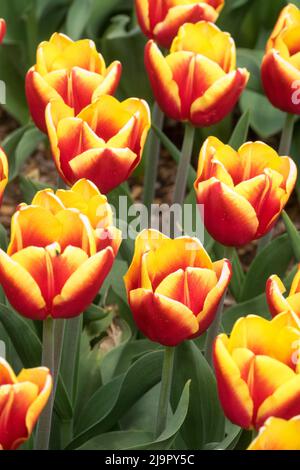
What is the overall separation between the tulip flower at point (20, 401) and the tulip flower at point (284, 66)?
783mm

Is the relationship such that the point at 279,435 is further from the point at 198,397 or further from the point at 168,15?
the point at 168,15

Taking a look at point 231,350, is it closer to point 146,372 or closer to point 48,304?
point 48,304

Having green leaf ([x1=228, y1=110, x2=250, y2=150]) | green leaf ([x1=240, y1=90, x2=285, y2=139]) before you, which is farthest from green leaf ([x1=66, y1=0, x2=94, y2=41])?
green leaf ([x1=228, y1=110, x2=250, y2=150])

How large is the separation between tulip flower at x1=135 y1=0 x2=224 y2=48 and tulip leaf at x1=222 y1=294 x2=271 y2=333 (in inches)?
19.0

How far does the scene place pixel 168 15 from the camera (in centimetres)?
183

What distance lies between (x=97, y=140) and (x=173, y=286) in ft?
0.91

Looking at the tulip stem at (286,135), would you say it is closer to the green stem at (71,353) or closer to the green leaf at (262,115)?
the green stem at (71,353)

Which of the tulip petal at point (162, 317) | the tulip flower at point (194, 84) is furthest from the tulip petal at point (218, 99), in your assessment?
the tulip petal at point (162, 317)

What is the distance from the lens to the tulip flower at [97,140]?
4.53 feet

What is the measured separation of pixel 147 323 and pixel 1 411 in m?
0.24

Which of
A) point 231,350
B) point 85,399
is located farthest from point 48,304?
point 85,399

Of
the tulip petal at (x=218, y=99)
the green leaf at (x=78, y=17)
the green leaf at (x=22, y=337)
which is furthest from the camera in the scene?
the green leaf at (x=78, y=17)

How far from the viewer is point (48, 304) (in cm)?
118

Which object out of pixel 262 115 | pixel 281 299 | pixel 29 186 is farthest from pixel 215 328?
pixel 262 115
